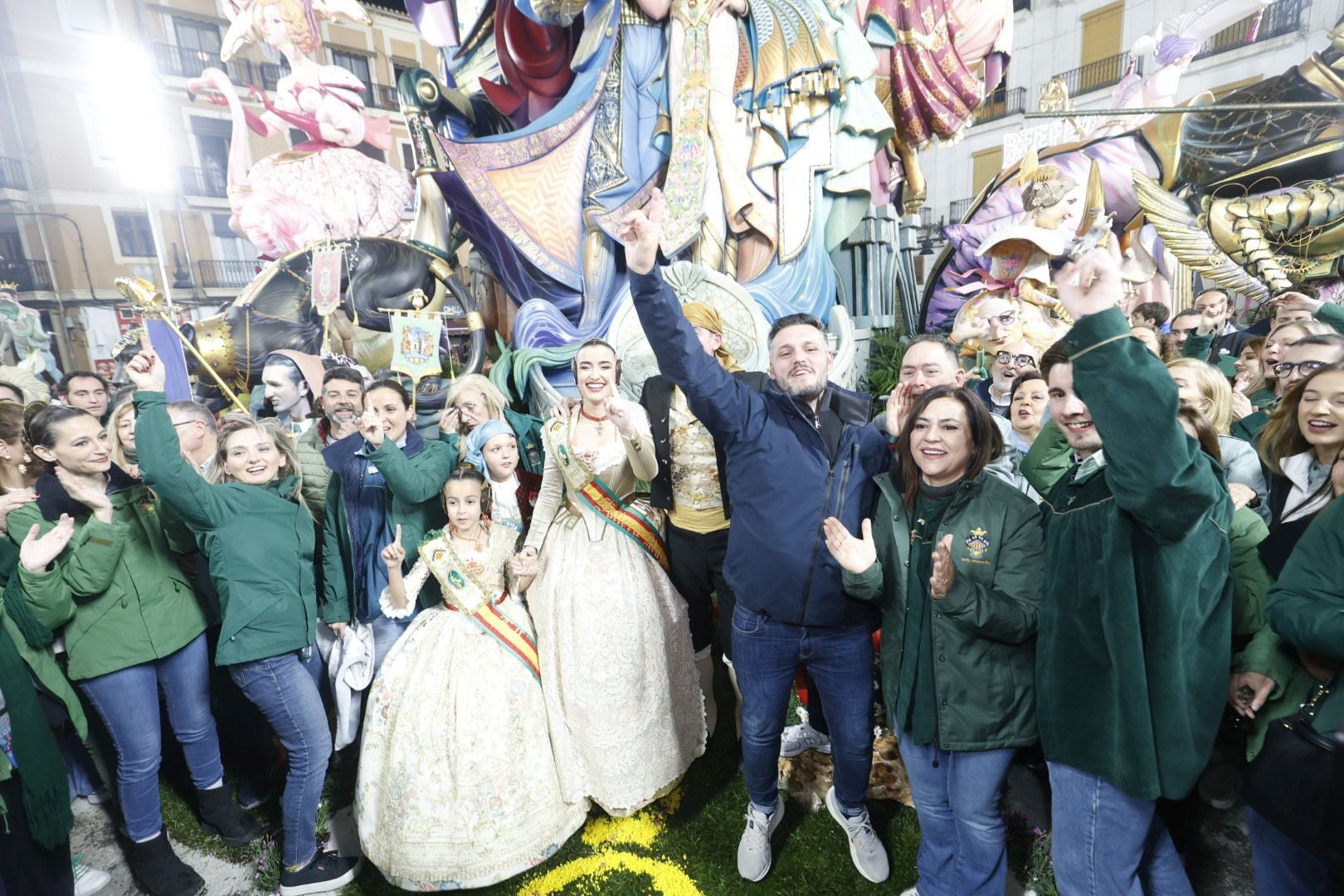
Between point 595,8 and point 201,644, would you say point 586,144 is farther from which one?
point 201,644

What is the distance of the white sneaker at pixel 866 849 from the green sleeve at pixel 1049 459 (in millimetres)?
1378

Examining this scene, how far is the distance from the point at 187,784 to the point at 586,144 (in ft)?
21.7

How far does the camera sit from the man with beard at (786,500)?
1990 millimetres

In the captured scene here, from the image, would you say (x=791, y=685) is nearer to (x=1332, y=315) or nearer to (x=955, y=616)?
(x=955, y=616)

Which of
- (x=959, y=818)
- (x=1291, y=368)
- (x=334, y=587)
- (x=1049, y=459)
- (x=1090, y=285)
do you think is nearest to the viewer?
(x=1090, y=285)

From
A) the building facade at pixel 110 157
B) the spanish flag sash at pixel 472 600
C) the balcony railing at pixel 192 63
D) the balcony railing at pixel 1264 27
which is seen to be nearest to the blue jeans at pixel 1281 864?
the spanish flag sash at pixel 472 600

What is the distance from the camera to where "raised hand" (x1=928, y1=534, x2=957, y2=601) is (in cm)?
161

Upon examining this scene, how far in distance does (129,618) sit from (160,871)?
1.04 meters

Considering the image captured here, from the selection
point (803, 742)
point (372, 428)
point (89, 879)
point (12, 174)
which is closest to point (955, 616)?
point (803, 742)

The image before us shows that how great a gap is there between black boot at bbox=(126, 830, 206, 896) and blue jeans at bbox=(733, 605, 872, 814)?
2.27m

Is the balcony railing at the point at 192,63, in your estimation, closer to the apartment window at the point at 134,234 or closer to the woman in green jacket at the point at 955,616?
the apartment window at the point at 134,234

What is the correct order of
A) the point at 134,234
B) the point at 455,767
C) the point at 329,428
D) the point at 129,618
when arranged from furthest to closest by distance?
1. the point at 134,234
2. the point at 329,428
3. the point at 129,618
4. the point at 455,767

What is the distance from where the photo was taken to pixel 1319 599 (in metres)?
1.32

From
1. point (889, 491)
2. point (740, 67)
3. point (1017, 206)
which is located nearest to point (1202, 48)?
point (1017, 206)
